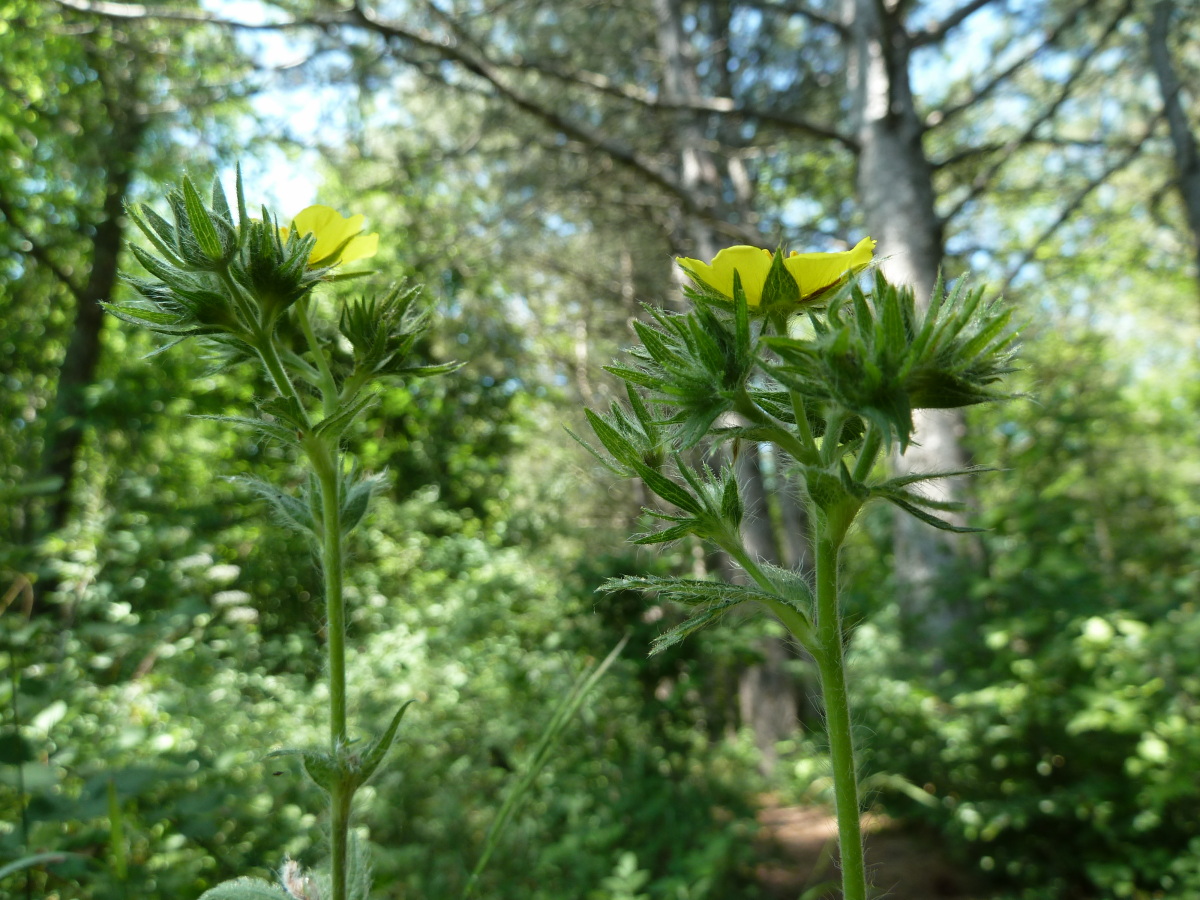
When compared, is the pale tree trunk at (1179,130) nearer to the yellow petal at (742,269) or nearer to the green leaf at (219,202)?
the yellow petal at (742,269)

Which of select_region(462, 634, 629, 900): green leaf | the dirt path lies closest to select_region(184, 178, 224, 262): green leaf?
select_region(462, 634, 629, 900): green leaf

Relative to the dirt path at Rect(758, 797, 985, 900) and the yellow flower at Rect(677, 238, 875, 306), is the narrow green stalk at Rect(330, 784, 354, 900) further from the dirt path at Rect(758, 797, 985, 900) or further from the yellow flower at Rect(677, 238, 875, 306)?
the dirt path at Rect(758, 797, 985, 900)

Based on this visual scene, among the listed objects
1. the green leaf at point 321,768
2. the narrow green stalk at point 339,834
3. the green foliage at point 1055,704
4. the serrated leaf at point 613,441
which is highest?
the serrated leaf at point 613,441

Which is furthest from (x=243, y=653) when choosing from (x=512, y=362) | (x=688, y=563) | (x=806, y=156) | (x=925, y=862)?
(x=806, y=156)

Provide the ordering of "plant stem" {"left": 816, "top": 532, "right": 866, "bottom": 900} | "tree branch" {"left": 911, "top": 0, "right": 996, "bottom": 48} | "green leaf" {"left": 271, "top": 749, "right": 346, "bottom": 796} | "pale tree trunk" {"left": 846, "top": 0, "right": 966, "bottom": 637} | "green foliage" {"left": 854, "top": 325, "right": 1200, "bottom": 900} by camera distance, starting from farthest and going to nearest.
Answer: "tree branch" {"left": 911, "top": 0, "right": 996, "bottom": 48} < "pale tree trunk" {"left": 846, "top": 0, "right": 966, "bottom": 637} < "green foliage" {"left": 854, "top": 325, "right": 1200, "bottom": 900} < "green leaf" {"left": 271, "top": 749, "right": 346, "bottom": 796} < "plant stem" {"left": 816, "top": 532, "right": 866, "bottom": 900}

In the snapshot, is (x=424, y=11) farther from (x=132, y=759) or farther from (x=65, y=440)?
(x=132, y=759)

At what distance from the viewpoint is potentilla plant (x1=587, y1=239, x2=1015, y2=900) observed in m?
0.55

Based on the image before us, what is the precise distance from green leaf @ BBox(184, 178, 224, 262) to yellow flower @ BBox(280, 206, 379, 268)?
0.12 meters

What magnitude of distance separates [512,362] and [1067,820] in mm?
7022

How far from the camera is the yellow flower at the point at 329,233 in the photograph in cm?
75

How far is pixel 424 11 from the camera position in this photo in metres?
5.81

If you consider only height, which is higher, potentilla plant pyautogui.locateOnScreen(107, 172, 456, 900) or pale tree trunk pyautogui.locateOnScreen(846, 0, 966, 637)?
pale tree trunk pyautogui.locateOnScreen(846, 0, 966, 637)

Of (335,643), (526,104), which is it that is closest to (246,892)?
(335,643)

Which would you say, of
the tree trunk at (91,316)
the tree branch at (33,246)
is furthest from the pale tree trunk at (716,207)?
the tree branch at (33,246)
